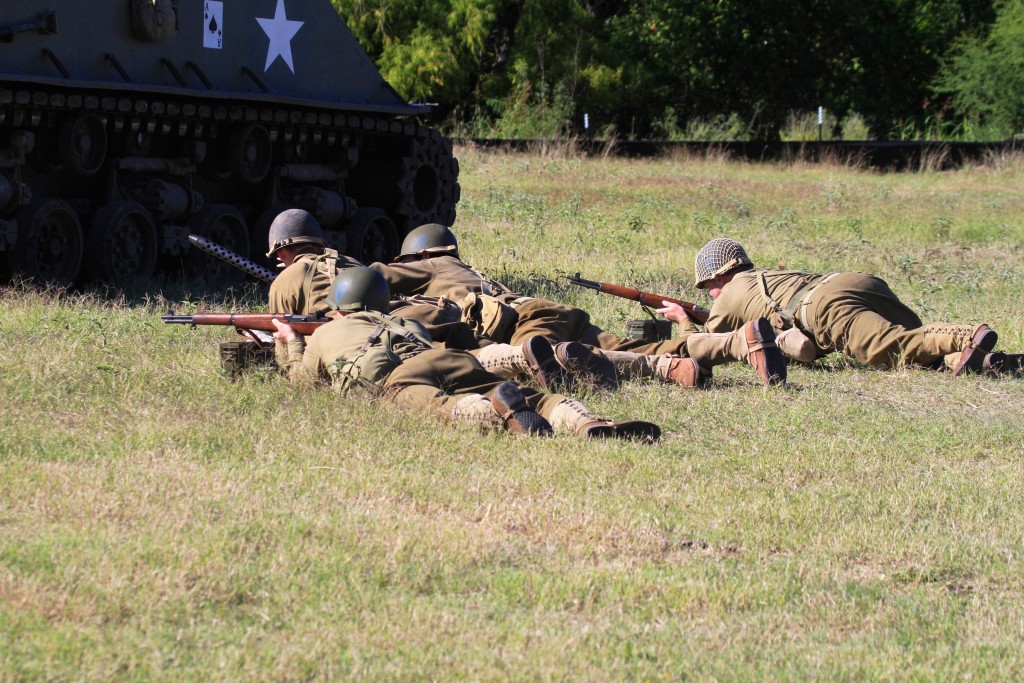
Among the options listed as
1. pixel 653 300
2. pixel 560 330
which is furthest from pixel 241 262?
pixel 653 300

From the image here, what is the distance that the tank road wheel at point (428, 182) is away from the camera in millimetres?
16000

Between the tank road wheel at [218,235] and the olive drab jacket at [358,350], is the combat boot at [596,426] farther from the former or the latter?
the tank road wheel at [218,235]

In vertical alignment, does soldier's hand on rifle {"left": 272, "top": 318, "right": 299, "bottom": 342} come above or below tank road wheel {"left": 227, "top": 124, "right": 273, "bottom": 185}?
below

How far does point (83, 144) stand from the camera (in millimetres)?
12578

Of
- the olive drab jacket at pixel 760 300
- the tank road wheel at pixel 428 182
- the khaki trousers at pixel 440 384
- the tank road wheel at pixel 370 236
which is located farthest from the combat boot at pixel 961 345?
the tank road wheel at pixel 428 182

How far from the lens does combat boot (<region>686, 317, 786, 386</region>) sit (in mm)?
8859

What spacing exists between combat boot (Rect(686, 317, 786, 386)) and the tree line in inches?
958

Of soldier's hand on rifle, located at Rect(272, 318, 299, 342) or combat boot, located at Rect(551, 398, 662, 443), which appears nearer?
combat boot, located at Rect(551, 398, 662, 443)

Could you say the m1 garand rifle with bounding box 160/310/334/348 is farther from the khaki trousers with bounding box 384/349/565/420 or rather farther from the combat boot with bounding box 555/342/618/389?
the combat boot with bounding box 555/342/618/389

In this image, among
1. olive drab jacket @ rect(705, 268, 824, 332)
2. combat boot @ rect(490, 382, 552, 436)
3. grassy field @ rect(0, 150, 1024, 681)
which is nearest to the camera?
grassy field @ rect(0, 150, 1024, 681)

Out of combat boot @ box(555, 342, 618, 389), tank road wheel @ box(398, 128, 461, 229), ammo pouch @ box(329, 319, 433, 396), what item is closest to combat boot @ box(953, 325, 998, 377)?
combat boot @ box(555, 342, 618, 389)

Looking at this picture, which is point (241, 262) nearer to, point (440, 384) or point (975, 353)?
point (440, 384)

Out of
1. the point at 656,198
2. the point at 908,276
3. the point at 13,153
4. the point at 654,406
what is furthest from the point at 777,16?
the point at 654,406

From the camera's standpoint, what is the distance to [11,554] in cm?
487
